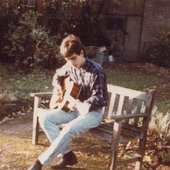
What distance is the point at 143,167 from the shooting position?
6.18 meters

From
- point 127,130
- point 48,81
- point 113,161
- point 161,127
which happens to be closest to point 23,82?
point 48,81

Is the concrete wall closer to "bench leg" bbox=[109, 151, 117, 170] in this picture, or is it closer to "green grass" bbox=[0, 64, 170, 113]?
"green grass" bbox=[0, 64, 170, 113]

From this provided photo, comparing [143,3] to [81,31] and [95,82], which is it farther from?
[95,82]

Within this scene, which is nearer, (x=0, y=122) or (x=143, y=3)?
(x=0, y=122)

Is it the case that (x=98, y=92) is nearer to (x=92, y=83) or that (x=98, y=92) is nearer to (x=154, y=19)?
(x=92, y=83)

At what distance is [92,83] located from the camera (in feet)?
18.3

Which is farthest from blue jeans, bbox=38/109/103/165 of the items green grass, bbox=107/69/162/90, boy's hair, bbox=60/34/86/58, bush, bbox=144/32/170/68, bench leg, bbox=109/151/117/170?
bush, bbox=144/32/170/68

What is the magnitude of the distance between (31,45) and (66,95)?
787 cm

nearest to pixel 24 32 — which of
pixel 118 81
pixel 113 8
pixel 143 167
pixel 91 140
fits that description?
pixel 118 81

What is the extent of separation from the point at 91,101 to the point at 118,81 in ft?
24.6

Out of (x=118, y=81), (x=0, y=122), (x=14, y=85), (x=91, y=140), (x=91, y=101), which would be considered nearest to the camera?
(x=91, y=101)

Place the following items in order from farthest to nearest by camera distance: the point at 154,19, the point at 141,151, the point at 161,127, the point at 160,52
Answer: the point at 154,19 < the point at 160,52 < the point at 161,127 < the point at 141,151

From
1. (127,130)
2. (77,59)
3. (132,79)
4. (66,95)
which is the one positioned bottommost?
(132,79)

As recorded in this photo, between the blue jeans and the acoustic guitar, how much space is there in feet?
0.34
